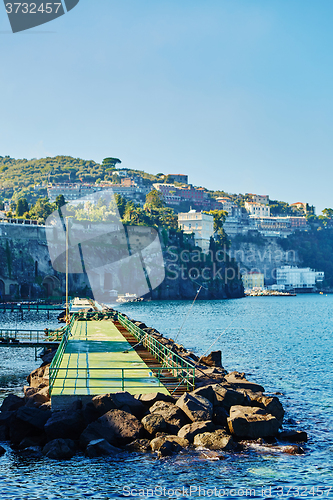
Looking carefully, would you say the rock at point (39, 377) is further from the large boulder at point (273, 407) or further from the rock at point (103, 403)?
the large boulder at point (273, 407)

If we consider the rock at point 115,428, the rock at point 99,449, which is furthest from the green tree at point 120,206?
the rock at point 99,449

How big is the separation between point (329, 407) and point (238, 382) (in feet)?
13.7

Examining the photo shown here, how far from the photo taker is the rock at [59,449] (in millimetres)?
14953

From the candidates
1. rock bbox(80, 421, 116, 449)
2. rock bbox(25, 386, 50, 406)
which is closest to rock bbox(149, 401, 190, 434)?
rock bbox(80, 421, 116, 449)

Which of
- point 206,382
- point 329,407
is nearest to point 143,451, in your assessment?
point 206,382

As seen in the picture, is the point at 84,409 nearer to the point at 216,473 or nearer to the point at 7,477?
the point at 7,477

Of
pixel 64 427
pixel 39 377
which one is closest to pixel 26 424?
pixel 64 427

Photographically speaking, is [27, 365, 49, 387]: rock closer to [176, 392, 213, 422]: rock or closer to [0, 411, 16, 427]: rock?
[0, 411, 16, 427]: rock

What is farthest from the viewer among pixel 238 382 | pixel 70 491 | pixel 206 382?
pixel 238 382

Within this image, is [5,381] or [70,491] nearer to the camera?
[70,491]

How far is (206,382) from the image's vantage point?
21469mm

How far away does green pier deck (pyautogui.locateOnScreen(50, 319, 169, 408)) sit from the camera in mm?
18578

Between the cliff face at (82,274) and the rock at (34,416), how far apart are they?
97.4 m

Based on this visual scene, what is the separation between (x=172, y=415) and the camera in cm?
1642
